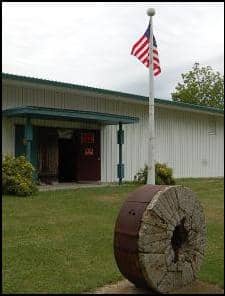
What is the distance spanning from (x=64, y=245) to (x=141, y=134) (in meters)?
14.3

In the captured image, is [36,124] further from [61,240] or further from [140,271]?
[140,271]

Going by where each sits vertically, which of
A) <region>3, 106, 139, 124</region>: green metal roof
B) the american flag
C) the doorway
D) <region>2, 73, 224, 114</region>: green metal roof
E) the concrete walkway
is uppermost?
the american flag

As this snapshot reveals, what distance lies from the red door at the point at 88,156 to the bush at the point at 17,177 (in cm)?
480

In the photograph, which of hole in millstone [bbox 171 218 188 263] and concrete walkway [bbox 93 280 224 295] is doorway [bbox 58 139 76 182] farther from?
hole in millstone [bbox 171 218 188 263]

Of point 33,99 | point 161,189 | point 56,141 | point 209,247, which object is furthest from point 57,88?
point 161,189

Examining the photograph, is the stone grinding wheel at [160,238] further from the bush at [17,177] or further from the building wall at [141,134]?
the building wall at [141,134]

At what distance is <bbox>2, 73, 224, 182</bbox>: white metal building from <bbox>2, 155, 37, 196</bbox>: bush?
1026 mm

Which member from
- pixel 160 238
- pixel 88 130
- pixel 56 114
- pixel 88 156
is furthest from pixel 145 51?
pixel 160 238

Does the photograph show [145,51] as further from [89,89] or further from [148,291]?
[148,291]

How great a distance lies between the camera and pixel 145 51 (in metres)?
14.9

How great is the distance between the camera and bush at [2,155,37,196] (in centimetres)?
1299

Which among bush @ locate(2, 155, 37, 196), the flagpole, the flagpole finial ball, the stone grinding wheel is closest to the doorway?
bush @ locate(2, 155, 37, 196)

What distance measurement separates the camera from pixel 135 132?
20.7m

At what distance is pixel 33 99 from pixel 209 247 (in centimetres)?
1116
